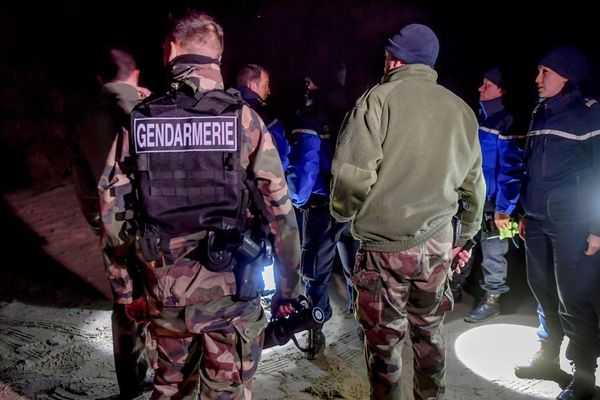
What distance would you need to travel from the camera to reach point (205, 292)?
2.37 meters

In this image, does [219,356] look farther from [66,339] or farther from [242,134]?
[66,339]

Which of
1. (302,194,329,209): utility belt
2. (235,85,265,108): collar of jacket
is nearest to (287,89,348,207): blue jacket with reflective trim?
(302,194,329,209): utility belt

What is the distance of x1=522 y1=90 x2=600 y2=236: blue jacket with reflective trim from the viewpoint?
3254 mm

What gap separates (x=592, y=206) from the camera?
326 cm

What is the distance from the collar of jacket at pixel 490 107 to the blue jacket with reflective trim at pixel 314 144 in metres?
1.50

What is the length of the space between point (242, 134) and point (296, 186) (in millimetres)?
1615

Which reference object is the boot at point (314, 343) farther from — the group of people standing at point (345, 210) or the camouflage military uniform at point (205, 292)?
the camouflage military uniform at point (205, 292)

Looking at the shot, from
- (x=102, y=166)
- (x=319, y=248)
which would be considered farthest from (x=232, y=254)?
(x=319, y=248)

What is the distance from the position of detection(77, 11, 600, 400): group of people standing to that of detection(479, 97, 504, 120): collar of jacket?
3.35 feet

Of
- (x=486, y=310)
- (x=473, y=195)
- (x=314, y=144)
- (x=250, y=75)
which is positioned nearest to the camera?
(x=473, y=195)

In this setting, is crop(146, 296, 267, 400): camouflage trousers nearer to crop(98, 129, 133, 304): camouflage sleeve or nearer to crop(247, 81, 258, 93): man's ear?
crop(98, 129, 133, 304): camouflage sleeve

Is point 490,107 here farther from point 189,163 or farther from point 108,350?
point 108,350

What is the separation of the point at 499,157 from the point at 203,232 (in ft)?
10.1

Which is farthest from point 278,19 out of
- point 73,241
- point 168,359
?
point 168,359
